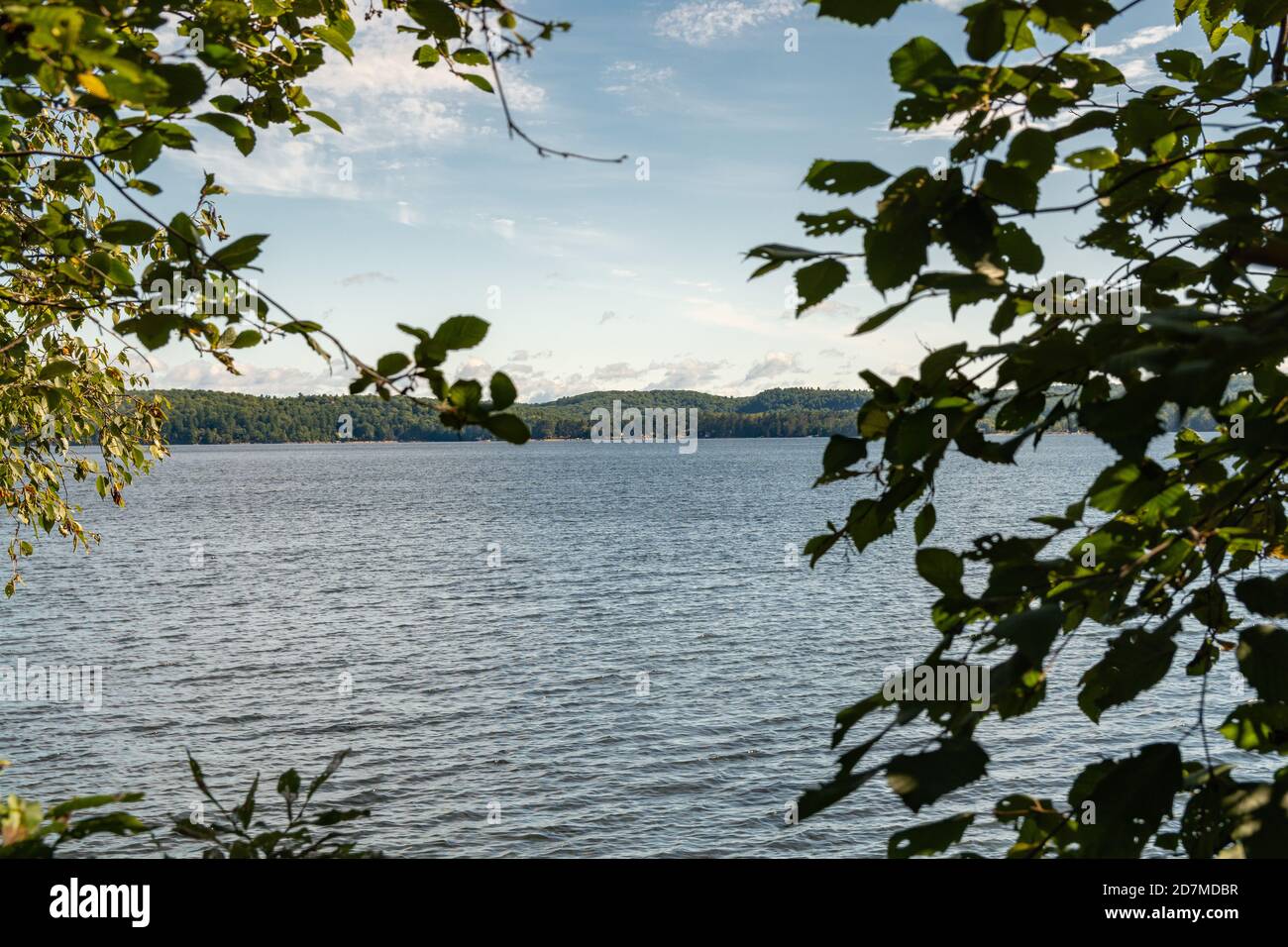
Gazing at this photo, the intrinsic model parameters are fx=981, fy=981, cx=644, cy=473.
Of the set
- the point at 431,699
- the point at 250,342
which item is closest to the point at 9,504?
the point at 250,342

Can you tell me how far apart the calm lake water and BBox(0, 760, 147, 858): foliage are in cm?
543

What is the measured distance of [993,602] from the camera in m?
1.75

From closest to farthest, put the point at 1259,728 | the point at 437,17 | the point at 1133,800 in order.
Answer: the point at 1133,800
the point at 1259,728
the point at 437,17

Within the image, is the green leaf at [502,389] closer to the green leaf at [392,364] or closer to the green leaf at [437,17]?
the green leaf at [392,364]

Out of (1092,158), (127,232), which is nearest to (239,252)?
(127,232)

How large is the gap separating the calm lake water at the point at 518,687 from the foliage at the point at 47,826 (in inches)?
214

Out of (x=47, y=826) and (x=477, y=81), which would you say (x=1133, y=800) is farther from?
Result: (x=477, y=81)

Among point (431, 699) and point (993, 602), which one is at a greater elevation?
point (993, 602)

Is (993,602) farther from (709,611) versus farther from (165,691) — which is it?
(709,611)

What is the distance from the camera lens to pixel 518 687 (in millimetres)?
33875

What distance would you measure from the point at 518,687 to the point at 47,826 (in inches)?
1302

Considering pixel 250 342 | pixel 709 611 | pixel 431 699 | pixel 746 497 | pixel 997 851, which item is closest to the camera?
pixel 250 342
